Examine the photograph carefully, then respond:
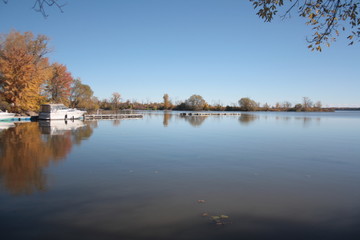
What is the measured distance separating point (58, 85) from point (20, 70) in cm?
1157

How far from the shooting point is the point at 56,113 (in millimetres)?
33438

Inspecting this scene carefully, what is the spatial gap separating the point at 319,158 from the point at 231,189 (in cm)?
586

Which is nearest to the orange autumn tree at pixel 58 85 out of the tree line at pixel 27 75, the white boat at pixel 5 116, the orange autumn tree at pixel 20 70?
the tree line at pixel 27 75

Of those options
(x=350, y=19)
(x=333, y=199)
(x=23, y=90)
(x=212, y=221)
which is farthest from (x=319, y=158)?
(x=23, y=90)

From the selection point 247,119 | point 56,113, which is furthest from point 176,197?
point 247,119

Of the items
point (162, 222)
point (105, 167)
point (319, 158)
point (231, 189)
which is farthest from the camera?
point (319, 158)

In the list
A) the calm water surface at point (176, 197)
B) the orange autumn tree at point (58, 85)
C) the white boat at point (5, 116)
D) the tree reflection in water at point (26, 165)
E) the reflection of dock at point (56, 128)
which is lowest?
the calm water surface at point (176, 197)

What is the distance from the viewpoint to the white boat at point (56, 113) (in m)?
32.5

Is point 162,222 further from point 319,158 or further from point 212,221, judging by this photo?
point 319,158

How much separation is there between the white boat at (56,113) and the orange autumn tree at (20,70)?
193cm

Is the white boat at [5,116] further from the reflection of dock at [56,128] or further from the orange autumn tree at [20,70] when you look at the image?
the reflection of dock at [56,128]

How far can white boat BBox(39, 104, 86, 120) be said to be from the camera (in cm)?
3253

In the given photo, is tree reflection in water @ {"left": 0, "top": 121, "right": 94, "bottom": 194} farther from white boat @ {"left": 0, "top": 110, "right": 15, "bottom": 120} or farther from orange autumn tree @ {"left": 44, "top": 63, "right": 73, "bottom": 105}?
orange autumn tree @ {"left": 44, "top": 63, "right": 73, "bottom": 105}

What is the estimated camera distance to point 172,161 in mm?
9227
